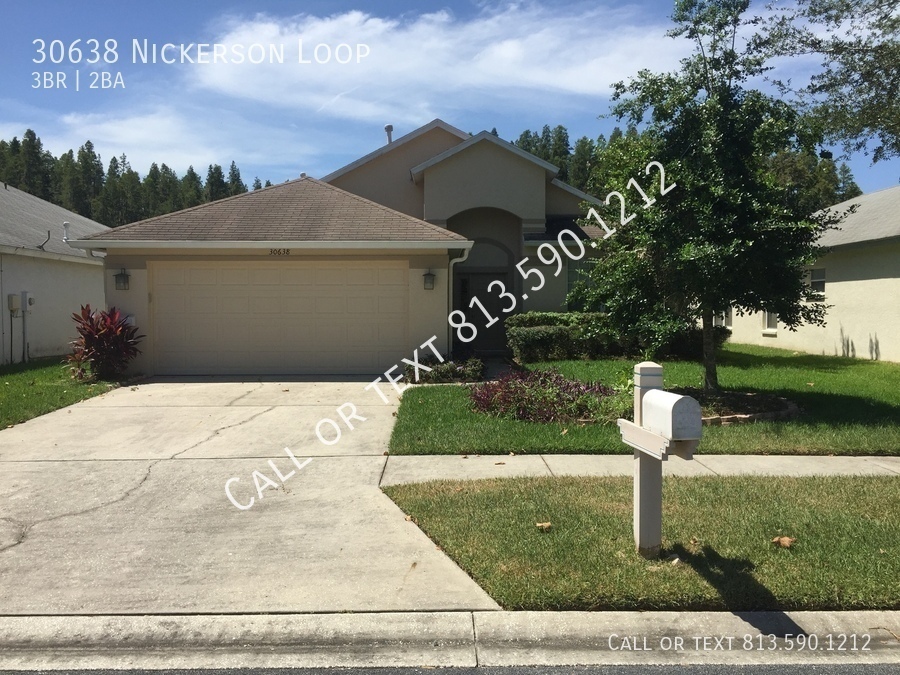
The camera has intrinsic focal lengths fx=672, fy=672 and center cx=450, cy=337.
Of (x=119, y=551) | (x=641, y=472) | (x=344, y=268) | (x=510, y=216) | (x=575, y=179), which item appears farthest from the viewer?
(x=575, y=179)

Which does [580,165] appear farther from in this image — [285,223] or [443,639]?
[443,639]

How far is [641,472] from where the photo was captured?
4.50m

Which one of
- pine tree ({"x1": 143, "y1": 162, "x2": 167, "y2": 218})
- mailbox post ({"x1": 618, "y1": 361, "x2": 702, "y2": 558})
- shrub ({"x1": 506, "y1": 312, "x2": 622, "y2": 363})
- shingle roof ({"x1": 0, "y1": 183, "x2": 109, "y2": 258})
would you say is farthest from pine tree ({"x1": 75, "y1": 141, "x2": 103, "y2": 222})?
mailbox post ({"x1": 618, "y1": 361, "x2": 702, "y2": 558})

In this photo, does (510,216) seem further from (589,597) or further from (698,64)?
(589,597)

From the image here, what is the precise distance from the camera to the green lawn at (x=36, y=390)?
9.74 meters

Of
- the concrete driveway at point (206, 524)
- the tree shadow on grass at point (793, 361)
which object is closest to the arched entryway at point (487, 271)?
the tree shadow on grass at point (793, 361)

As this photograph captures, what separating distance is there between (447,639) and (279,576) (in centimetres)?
133

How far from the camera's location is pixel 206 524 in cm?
550

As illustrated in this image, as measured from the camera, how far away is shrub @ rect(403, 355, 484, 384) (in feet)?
41.8

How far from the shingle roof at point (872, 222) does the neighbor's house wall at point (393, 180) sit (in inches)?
438

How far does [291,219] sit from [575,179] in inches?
1256

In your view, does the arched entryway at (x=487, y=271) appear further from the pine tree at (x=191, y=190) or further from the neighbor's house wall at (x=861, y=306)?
the pine tree at (x=191, y=190)

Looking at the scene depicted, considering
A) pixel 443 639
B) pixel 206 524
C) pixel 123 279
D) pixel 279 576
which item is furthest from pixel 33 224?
pixel 443 639

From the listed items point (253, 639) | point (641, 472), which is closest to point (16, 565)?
point (253, 639)
